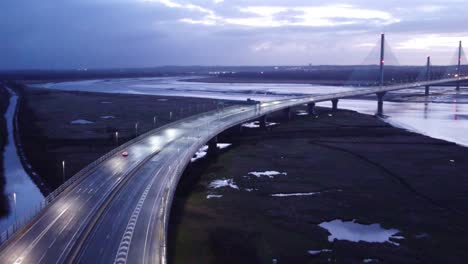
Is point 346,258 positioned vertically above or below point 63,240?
below

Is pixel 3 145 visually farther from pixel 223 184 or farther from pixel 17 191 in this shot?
pixel 223 184

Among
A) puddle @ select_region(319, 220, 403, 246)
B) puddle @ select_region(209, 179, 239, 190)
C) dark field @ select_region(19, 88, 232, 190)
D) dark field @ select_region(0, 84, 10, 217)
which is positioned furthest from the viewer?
dark field @ select_region(19, 88, 232, 190)

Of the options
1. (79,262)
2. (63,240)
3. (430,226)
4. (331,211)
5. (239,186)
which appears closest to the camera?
(79,262)

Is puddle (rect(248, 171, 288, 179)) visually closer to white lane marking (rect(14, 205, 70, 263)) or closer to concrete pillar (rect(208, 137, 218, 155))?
concrete pillar (rect(208, 137, 218, 155))

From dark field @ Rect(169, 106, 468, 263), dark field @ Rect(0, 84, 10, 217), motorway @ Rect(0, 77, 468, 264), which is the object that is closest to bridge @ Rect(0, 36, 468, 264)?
motorway @ Rect(0, 77, 468, 264)

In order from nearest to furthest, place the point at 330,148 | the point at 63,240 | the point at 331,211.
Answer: the point at 63,240 → the point at 331,211 → the point at 330,148

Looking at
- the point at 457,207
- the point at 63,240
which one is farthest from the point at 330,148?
the point at 63,240

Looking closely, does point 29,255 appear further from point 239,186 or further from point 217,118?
point 217,118

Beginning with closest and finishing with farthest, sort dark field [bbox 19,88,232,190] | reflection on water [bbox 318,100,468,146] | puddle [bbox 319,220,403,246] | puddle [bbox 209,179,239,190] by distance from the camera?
puddle [bbox 319,220,403,246]
puddle [bbox 209,179,239,190]
dark field [bbox 19,88,232,190]
reflection on water [bbox 318,100,468,146]
